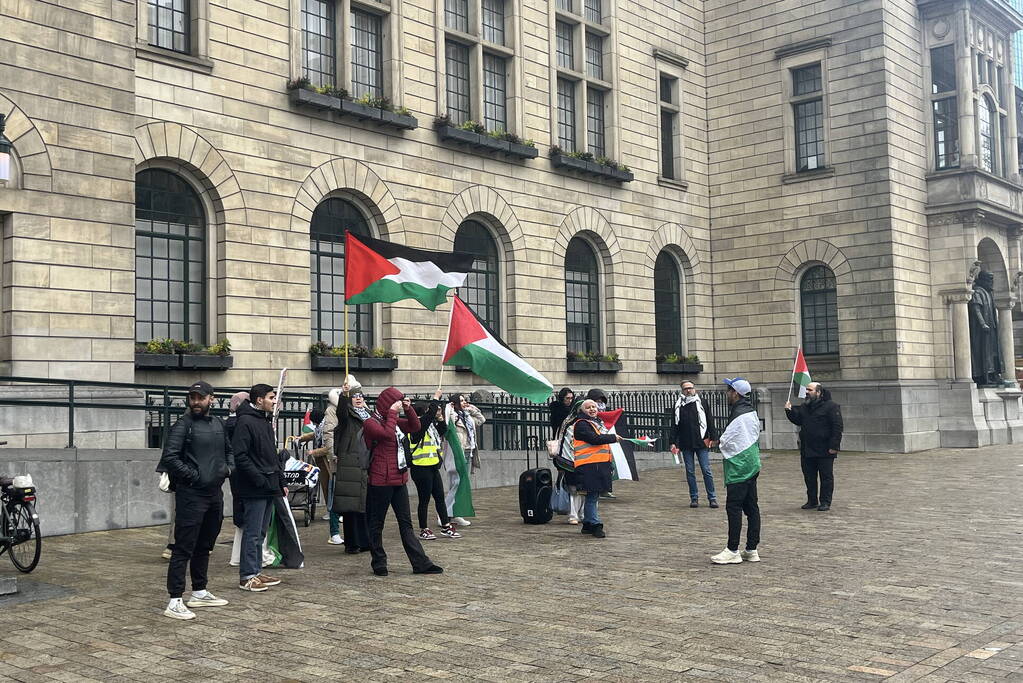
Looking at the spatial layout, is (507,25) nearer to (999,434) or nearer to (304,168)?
(304,168)

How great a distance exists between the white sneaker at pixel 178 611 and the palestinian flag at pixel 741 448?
5.48m

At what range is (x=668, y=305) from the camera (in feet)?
100

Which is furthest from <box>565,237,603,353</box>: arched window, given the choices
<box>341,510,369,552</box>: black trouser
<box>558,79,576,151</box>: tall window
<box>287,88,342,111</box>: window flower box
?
<box>341,510,369,552</box>: black trouser

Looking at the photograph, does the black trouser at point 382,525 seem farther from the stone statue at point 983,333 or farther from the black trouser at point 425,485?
the stone statue at point 983,333

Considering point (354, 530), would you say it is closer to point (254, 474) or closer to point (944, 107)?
point (254, 474)

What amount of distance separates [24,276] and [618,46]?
18.5 metres

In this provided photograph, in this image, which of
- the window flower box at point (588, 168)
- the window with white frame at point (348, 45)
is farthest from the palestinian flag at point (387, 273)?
the window flower box at point (588, 168)

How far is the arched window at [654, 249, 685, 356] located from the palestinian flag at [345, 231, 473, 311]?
17.2 meters

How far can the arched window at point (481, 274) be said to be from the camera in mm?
23984

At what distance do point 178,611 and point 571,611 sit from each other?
3244 millimetres

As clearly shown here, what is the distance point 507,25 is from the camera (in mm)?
25250

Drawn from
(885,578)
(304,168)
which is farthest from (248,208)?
(885,578)

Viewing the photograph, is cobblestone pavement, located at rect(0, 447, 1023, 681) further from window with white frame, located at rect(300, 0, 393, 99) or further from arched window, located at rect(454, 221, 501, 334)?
arched window, located at rect(454, 221, 501, 334)

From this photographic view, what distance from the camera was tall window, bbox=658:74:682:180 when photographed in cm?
3061
